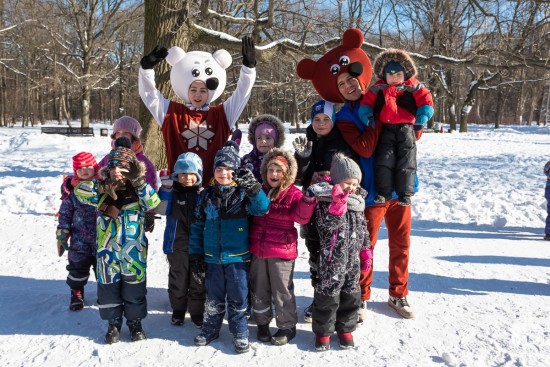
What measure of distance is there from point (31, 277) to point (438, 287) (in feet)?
12.6

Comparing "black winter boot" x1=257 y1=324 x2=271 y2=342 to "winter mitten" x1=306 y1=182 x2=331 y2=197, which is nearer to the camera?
"winter mitten" x1=306 y1=182 x2=331 y2=197

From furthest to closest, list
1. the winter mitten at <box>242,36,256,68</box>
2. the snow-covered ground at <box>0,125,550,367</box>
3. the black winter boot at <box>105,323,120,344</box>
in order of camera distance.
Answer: the winter mitten at <box>242,36,256,68</box> → the black winter boot at <box>105,323,120,344</box> → the snow-covered ground at <box>0,125,550,367</box>

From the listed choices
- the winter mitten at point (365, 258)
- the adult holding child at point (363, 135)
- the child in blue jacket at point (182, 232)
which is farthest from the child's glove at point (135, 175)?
the winter mitten at point (365, 258)

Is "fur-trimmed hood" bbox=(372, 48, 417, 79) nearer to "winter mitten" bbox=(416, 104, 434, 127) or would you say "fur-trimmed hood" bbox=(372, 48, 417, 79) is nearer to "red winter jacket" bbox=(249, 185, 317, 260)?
"winter mitten" bbox=(416, 104, 434, 127)

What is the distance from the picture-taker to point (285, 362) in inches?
101

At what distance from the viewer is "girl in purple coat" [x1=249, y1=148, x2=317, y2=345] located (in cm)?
277

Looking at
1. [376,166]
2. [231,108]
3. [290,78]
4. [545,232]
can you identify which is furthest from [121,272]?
[290,78]

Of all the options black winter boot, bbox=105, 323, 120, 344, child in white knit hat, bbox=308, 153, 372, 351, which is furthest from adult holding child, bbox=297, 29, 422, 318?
black winter boot, bbox=105, 323, 120, 344

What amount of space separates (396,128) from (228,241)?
148 centimetres

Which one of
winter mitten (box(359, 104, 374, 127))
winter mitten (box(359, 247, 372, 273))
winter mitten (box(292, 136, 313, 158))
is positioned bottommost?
winter mitten (box(359, 247, 372, 273))

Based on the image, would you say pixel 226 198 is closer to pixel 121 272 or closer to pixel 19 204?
pixel 121 272

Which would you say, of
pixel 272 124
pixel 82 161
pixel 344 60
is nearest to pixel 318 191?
pixel 272 124

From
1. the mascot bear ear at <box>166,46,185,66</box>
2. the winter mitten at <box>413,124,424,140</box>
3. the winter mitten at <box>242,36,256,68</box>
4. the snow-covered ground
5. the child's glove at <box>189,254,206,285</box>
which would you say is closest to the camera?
the snow-covered ground

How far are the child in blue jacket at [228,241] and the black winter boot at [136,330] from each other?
0.38m
